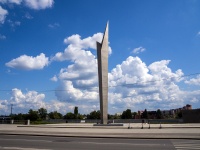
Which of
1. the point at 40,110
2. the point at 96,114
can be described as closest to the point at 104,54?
the point at 40,110

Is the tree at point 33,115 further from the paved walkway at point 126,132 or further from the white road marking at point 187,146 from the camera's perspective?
the white road marking at point 187,146

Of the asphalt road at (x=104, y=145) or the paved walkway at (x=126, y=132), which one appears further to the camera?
the paved walkway at (x=126, y=132)

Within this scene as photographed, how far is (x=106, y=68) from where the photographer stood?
45.7 m

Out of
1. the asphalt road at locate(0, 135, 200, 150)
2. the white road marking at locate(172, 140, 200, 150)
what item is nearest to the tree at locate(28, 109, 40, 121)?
the asphalt road at locate(0, 135, 200, 150)

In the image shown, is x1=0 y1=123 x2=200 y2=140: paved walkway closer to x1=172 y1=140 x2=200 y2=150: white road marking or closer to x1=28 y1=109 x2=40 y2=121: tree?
x1=172 y1=140 x2=200 y2=150: white road marking

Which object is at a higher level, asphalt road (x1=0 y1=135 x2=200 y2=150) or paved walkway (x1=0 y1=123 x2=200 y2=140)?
asphalt road (x1=0 y1=135 x2=200 y2=150)

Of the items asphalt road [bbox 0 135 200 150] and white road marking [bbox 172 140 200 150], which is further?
asphalt road [bbox 0 135 200 150]

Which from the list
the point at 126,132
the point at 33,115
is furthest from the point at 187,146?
the point at 33,115

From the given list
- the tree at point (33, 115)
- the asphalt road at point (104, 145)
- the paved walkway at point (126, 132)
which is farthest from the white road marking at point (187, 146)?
the tree at point (33, 115)

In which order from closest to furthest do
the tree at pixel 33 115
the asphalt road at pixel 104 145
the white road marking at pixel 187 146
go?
the white road marking at pixel 187 146 < the asphalt road at pixel 104 145 < the tree at pixel 33 115

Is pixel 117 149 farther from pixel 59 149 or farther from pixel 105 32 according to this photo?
pixel 105 32

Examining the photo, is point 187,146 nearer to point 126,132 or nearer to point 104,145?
point 104,145

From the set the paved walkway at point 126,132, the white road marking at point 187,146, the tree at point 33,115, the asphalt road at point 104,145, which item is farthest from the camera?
the tree at point 33,115

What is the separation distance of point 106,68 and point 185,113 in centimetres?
3022
